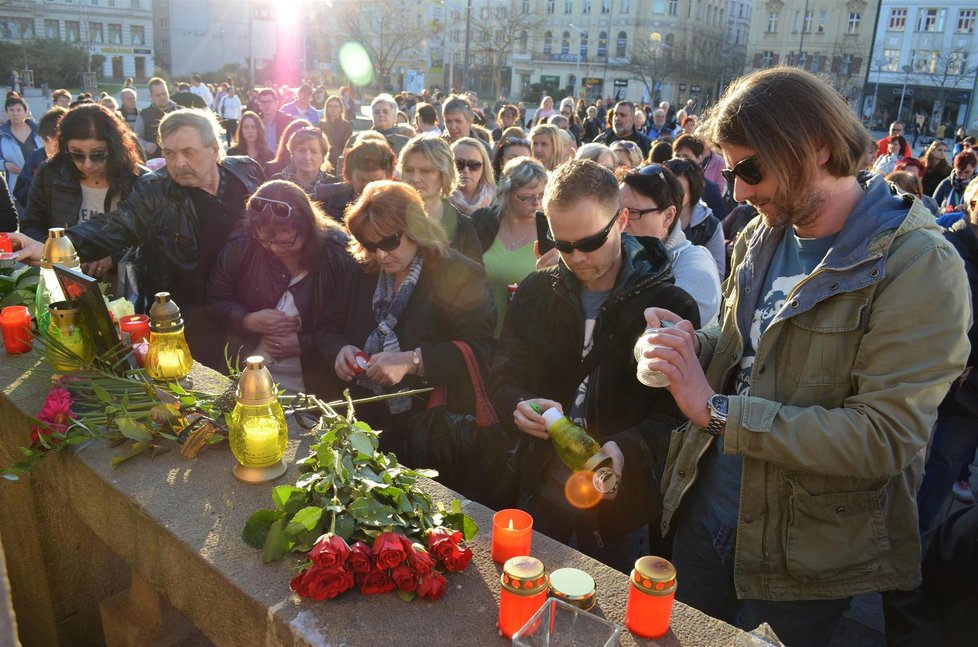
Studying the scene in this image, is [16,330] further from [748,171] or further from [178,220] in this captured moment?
[748,171]

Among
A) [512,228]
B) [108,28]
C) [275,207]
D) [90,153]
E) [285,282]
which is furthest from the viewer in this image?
[108,28]

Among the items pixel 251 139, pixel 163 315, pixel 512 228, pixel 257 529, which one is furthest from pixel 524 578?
pixel 251 139

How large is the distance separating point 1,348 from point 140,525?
158cm

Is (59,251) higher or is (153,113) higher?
(153,113)

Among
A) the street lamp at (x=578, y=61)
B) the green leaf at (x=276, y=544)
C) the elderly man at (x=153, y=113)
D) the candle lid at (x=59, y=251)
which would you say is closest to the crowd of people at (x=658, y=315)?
the candle lid at (x=59, y=251)

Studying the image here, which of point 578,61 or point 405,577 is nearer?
point 405,577

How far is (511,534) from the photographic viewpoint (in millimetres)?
1622

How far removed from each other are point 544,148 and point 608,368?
4620 mm

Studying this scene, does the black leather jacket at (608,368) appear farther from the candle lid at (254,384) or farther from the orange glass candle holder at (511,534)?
the candle lid at (254,384)

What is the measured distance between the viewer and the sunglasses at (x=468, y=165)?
553 centimetres

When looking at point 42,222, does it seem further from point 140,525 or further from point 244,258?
point 140,525

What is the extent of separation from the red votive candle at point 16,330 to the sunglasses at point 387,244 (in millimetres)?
1367

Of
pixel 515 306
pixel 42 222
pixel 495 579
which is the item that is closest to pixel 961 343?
pixel 495 579

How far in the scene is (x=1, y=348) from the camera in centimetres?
292
